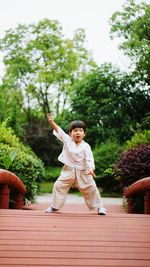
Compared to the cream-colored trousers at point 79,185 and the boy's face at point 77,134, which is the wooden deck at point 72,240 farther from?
the boy's face at point 77,134

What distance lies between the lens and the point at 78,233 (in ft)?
12.4

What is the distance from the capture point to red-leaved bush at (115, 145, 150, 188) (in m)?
8.00

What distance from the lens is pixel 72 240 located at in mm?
3578

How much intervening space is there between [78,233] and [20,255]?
79 cm

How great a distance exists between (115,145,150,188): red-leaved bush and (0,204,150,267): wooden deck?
11.3ft

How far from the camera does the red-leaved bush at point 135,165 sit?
8.00 metres

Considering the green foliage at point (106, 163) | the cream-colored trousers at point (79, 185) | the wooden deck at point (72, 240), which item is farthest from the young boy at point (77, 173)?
the green foliage at point (106, 163)

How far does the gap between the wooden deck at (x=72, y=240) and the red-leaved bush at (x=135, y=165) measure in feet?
11.3

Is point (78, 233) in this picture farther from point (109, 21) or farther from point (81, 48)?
point (81, 48)

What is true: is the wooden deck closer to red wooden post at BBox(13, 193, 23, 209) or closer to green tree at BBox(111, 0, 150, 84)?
red wooden post at BBox(13, 193, 23, 209)

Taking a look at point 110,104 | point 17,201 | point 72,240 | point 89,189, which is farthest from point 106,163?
point 72,240

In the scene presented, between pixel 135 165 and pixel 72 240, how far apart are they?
4.63m

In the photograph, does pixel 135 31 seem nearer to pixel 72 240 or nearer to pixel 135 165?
pixel 135 165

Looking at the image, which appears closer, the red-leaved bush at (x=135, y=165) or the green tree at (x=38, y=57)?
the red-leaved bush at (x=135, y=165)
